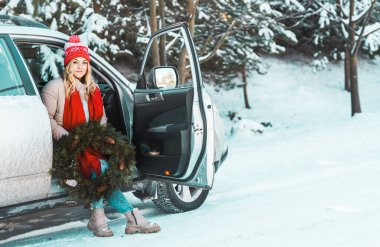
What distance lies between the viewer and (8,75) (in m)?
4.32

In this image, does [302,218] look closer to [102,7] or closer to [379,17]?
[102,7]

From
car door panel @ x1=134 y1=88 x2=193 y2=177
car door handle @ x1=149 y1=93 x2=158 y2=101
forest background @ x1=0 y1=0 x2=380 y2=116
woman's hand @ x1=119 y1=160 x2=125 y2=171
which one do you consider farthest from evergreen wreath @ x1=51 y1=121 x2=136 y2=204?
forest background @ x1=0 y1=0 x2=380 y2=116

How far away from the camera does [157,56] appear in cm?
1158

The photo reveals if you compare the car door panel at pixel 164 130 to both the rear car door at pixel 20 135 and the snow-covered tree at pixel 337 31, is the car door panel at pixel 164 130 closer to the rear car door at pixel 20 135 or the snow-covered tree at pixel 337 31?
the rear car door at pixel 20 135

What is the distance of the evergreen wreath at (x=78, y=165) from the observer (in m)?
4.44

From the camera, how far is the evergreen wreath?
444 centimetres

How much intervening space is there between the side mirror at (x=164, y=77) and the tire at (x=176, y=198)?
1.00 meters

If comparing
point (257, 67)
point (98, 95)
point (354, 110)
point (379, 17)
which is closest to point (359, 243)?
point (98, 95)

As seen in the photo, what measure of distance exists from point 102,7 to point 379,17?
47.3 feet

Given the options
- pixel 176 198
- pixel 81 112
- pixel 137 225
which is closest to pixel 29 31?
pixel 81 112

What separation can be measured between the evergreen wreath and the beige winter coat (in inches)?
3.8

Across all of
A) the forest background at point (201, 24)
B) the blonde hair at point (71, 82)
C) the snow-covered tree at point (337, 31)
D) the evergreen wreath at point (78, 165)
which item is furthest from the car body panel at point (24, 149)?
the snow-covered tree at point (337, 31)

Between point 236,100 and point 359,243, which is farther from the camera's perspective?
point 236,100

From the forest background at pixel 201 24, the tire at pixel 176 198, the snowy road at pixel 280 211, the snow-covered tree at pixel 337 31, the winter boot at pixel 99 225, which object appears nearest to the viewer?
the snowy road at pixel 280 211
